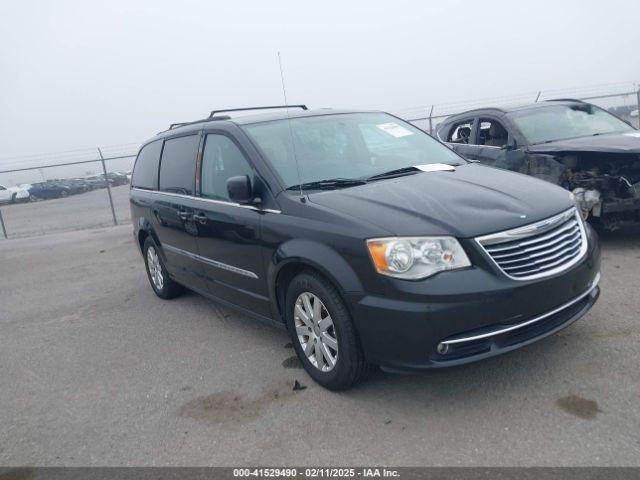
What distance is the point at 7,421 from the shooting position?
3783 millimetres

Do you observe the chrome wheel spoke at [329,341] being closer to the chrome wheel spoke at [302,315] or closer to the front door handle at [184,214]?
the chrome wheel spoke at [302,315]

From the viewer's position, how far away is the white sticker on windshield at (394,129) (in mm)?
4797

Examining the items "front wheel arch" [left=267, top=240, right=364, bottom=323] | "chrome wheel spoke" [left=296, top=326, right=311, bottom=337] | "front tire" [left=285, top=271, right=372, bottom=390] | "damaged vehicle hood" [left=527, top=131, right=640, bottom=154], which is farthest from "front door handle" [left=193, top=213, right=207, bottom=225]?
"damaged vehicle hood" [left=527, top=131, right=640, bottom=154]

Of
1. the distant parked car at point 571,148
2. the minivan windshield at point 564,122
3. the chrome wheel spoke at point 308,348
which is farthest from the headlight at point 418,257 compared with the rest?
the minivan windshield at point 564,122

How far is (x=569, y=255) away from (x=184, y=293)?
4249mm

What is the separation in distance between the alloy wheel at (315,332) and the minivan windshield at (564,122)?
4.33m

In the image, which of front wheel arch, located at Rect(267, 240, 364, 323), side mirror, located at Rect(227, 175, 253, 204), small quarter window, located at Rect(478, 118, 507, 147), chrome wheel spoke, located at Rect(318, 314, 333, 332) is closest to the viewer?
front wheel arch, located at Rect(267, 240, 364, 323)

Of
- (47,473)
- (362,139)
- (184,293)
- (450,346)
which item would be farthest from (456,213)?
(184,293)

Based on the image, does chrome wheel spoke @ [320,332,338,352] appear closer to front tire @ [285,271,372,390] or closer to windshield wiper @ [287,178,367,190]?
front tire @ [285,271,372,390]

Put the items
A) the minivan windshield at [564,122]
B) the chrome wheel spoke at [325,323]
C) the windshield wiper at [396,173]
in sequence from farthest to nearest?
the minivan windshield at [564,122] → the windshield wiper at [396,173] → the chrome wheel spoke at [325,323]

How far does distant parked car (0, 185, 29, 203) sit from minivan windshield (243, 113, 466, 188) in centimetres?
→ 1619

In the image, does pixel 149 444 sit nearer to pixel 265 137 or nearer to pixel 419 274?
pixel 419 274

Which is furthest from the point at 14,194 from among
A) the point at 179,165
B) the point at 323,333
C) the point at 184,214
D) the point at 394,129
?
the point at 323,333

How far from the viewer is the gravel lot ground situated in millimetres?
2914
